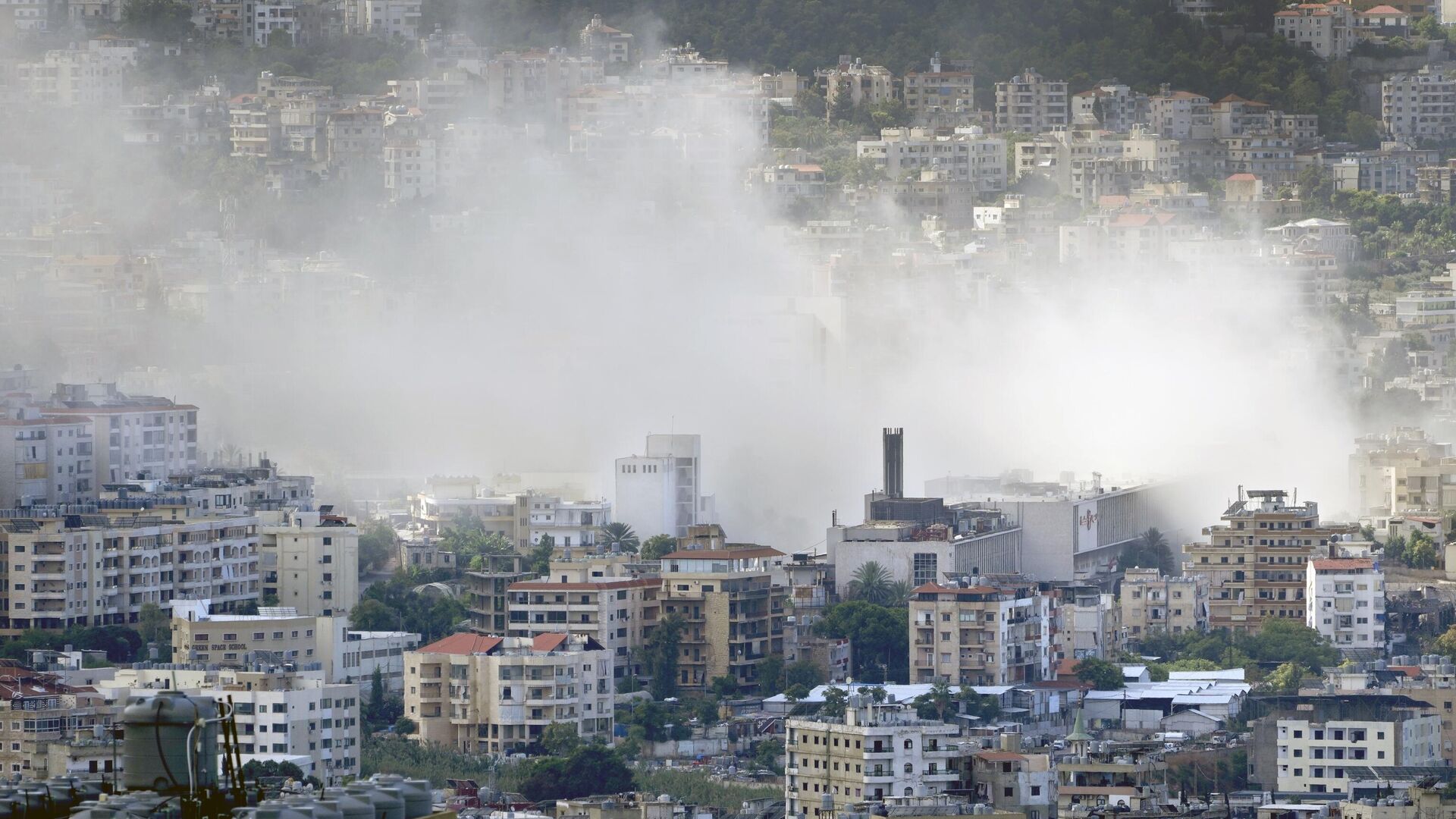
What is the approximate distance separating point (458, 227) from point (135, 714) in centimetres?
4681

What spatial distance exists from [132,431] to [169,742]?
26713mm

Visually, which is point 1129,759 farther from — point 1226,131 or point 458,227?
point 1226,131

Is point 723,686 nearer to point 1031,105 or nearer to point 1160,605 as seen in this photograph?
point 1160,605

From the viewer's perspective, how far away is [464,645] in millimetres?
27500

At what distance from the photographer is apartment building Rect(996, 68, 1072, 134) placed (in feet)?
212

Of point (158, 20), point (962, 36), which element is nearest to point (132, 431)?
point (158, 20)

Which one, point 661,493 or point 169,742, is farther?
point 661,493

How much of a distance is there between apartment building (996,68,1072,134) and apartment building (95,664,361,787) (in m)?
40.1

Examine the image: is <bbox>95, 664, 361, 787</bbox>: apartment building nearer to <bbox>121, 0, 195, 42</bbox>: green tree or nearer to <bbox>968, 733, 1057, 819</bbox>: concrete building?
<bbox>968, 733, 1057, 819</bbox>: concrete building

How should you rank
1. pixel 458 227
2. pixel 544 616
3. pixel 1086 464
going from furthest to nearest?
pixel 458 227 < pixel 1086 464 < pixel 544 616

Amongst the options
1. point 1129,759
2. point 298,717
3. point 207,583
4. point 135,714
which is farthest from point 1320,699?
point 135,714

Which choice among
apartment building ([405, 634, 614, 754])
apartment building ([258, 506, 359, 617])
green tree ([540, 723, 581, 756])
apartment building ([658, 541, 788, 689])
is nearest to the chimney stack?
apartment building ([658, 541, 788, 689])

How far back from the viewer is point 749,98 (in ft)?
207

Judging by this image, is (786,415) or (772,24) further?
(772,24)
